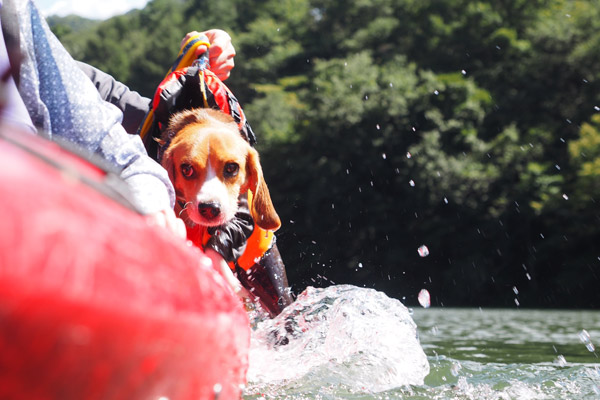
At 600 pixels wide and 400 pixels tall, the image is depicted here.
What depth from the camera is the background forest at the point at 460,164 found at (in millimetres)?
28406

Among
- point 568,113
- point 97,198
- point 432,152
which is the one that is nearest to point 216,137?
point 97,198

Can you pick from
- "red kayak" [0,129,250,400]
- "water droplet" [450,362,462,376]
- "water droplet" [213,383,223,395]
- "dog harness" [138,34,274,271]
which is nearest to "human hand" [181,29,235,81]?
"dog harness" [138,34,274,271]

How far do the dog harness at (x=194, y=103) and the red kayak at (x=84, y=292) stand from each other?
9.50ft

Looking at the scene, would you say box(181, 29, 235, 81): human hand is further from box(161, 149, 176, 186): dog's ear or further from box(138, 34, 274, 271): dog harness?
box(161, 149, 176, 186): dog's ear

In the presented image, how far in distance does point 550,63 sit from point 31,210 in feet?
118

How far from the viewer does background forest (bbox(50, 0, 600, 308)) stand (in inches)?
1118

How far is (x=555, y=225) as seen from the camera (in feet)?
94.0

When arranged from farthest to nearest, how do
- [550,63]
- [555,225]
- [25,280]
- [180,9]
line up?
[180,9] → [550,63] → [555,225] → [25,280]

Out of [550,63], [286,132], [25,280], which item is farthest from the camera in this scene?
[286,132]

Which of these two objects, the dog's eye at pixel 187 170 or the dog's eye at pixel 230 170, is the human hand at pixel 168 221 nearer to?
the dog's eye at pixel 187 170

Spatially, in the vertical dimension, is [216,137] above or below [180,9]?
above

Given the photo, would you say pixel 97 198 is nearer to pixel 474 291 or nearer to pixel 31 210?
pixel 31 210

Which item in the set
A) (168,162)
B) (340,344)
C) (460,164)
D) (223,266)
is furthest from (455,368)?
(460,164)

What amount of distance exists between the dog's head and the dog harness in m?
0.09
